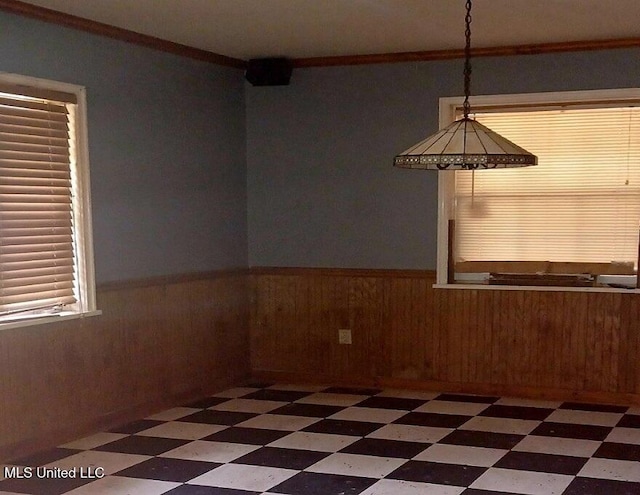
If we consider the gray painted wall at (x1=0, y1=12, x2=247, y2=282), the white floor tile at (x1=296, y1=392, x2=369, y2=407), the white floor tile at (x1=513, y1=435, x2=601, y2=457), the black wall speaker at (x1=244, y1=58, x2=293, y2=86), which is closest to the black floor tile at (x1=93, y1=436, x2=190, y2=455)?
the gray painted wall at (x1=0, y1=12, x2=247, y2=282)

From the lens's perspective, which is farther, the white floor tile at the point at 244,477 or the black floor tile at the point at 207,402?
the black floor tile at the point at 207,402

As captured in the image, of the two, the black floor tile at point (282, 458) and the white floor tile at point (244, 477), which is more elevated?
the white floor tile at point (244, 477)

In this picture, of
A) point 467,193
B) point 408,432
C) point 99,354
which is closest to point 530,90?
point 467,193

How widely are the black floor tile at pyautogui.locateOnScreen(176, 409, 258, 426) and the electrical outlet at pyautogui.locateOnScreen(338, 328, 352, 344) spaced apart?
1034mm

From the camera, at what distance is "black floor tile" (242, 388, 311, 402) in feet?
17.8

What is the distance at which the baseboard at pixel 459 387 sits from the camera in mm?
5242

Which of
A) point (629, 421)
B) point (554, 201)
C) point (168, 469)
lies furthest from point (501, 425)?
point (168, 469)

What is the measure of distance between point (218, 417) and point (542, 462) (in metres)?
1.92

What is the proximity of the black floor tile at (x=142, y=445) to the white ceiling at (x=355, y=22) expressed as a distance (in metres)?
2.24

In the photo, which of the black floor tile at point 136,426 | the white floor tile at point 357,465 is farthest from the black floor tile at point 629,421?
the black floor tile at point 136,426

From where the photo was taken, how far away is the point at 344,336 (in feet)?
19.0

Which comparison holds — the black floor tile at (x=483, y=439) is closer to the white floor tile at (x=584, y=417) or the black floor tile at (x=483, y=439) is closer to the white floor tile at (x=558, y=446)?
the white floor tile at (x=558, y=446)

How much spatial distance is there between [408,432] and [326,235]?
1.74 meters

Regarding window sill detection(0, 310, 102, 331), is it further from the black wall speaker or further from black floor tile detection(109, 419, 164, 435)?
the black wall speaker
